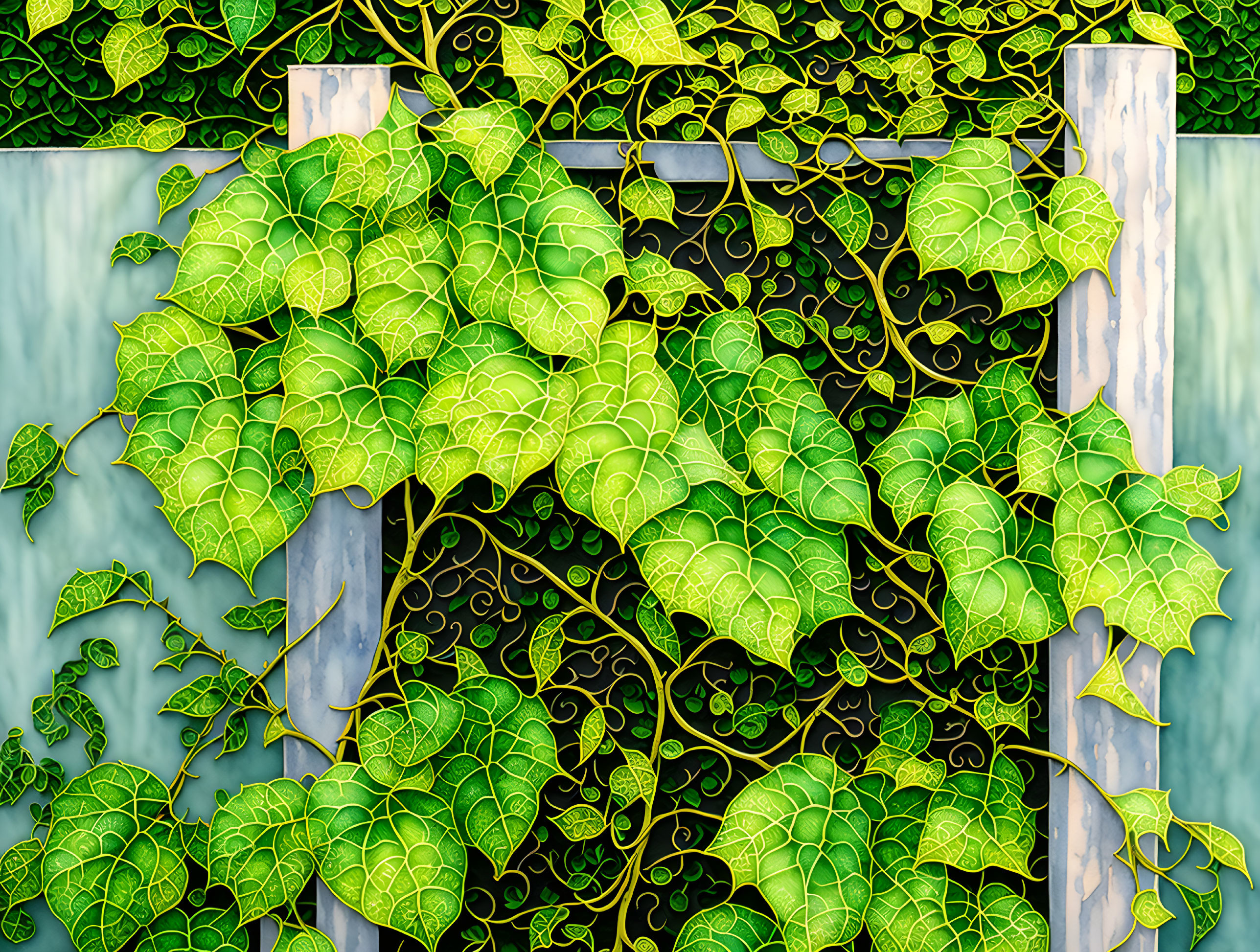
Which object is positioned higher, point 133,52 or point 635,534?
point 133,52

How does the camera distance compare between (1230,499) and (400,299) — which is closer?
(400,299)

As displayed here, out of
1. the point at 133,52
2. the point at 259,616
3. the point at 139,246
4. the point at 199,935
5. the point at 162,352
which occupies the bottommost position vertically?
the point at 199,935

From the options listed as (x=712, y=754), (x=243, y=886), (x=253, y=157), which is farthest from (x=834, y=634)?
(x=253, y=157)

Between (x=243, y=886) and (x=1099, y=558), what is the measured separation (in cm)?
139

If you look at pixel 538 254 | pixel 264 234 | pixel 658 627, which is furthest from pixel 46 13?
pixel 658 627

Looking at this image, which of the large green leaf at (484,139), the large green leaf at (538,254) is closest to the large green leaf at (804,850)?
the large green leaf at (538,254)

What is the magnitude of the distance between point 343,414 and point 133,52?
68cm

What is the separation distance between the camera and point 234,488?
1309 mm

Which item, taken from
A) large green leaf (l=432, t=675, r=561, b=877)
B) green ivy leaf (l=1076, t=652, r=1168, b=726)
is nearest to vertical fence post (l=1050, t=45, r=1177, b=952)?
green ivy leaf (l=1076, t=652, r=1168, b=726)

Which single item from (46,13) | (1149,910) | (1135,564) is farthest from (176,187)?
(1149,910)

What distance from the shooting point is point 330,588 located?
4.38ft

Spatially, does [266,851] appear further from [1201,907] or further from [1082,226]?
[1082,226]

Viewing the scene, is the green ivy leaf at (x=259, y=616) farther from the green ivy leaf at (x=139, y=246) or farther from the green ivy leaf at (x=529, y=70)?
the green ivy leaf at (x=529, y=70)

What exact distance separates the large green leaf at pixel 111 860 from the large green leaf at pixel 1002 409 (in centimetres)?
139
